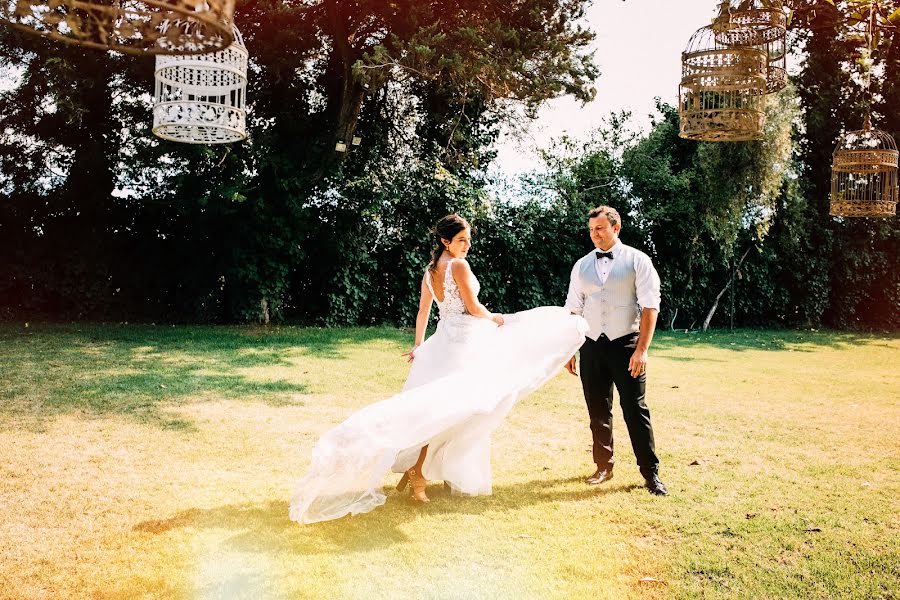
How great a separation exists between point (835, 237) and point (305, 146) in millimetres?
15853

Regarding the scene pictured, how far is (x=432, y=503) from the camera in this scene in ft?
16.3

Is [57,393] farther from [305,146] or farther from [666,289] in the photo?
[666,289]

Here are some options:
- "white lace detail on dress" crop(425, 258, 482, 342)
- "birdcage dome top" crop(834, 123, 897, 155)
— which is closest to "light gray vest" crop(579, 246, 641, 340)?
"white lace detail on dress" crop(425, 258, 482, 342)

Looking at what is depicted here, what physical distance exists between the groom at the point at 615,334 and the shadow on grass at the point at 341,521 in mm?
369

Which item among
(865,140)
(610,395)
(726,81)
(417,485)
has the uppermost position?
(865,140)

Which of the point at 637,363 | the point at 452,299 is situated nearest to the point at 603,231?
the point at 637,363

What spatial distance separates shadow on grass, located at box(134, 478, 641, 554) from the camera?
4184 millimetres

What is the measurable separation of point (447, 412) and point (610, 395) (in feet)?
5.40

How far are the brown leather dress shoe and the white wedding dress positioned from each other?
95 centimetres

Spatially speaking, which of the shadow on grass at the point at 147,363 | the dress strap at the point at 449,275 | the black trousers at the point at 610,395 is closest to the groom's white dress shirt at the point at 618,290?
the black trousers at the point at 610,395

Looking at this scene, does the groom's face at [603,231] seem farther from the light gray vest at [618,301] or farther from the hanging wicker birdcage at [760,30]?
the hanging wicker birdcage at [760,30]

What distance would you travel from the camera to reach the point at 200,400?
319 inches

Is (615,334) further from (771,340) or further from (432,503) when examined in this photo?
(771,340)

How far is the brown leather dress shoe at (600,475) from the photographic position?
5531 mm
